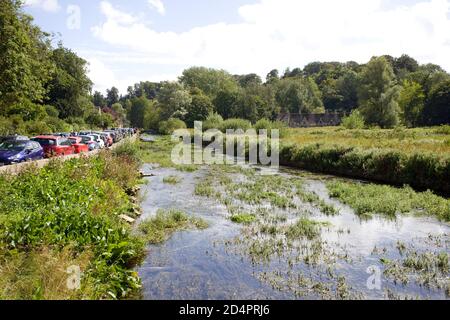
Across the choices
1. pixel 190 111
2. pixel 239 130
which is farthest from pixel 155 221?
pixel 190 111

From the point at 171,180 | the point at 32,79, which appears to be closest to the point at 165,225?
the point at 171,180

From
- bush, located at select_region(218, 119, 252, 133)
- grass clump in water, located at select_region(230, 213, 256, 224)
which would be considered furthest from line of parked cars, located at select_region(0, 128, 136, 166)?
bush, located at select_region(218, 119, 252, 133)

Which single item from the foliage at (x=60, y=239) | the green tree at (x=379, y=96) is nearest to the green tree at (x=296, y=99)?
the green tree at (x=379, y=96)

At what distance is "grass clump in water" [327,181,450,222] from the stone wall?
92217 millimetres

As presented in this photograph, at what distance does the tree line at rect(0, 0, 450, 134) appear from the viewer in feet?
88.8

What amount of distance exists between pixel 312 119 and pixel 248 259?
10719cm

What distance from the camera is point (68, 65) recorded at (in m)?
69.8

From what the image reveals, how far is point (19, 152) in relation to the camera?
21938 millimetres

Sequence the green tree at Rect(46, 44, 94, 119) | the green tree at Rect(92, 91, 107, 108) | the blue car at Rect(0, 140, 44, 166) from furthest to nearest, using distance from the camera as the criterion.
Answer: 1. the green tree at Rect(92, 91, 107, 108)
2. the green tree at Rect(46, 44, 94, 119)
3. the blue car at Rect(0, 140, 44, 166)

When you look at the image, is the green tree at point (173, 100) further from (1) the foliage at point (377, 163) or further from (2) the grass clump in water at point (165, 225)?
(2) the grass clump in water at point (165, 225)

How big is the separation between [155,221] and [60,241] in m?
5.87

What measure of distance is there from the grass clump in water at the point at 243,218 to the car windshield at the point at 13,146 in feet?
44.5

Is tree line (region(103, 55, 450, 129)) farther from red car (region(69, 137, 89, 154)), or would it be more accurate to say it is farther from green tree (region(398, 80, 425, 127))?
red car (region(69, 137, 89, 154))
